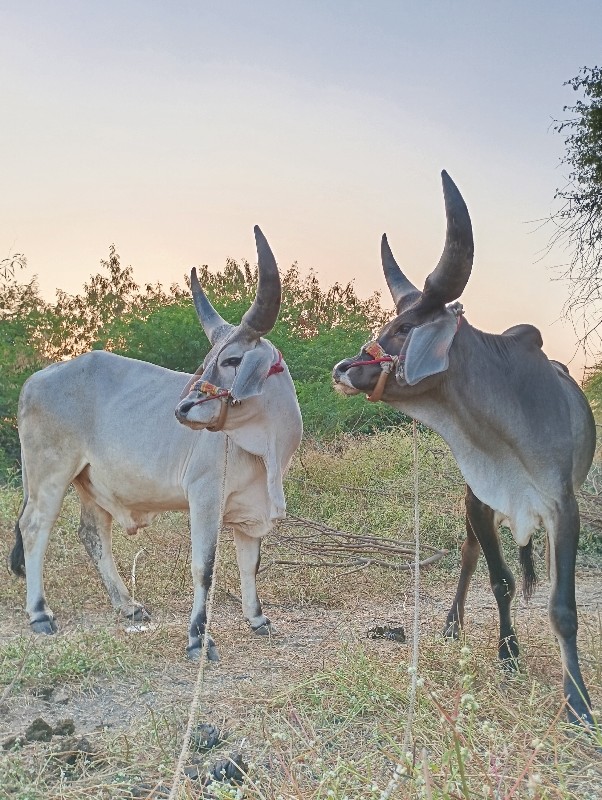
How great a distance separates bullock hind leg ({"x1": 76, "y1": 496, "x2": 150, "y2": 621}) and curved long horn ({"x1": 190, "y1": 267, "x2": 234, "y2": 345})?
1.58 meters

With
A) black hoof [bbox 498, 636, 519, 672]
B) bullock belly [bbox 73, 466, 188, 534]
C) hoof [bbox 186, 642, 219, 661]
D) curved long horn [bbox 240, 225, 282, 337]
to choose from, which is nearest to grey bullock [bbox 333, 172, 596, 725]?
black hoof [bbox 498, 636, 519, 672]

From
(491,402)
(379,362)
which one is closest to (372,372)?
(379,362)

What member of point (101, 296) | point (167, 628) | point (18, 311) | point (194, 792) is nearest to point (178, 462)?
point (167, 628)

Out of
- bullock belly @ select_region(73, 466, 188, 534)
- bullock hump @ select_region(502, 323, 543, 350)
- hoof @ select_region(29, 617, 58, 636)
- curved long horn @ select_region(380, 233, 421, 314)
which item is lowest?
hoof @ select_region(29, 617, 58, 636)

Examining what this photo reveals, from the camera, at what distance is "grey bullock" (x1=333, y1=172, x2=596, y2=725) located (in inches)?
126

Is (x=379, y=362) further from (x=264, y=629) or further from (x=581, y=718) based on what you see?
(x=264, y=629)

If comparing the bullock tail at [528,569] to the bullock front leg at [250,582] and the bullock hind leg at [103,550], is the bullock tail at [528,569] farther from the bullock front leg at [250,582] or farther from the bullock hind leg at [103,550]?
the bullock hind leg at [103,550]

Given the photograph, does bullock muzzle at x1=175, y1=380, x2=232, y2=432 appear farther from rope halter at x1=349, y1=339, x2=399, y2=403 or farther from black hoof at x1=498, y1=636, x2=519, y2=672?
black hoof at x1=498, y1=636, x2=519, y2=672

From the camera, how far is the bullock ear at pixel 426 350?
329cm

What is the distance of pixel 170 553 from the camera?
6.90 metres

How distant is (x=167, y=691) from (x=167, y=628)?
3.94 feet

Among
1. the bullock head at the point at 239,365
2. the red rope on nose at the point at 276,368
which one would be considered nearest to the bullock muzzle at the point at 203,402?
the bullock head at the point at 239,365

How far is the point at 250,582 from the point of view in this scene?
5.08 metres

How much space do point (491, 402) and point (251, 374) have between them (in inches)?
61.3
